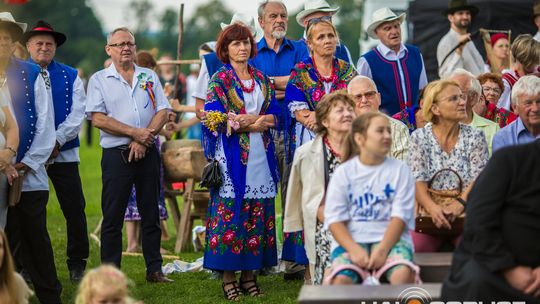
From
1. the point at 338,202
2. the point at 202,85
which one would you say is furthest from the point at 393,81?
the point at 338,202

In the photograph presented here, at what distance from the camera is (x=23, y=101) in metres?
7.83

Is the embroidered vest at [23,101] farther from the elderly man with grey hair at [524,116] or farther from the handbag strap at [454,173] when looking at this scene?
the elderly man with grey hair at [524,116]

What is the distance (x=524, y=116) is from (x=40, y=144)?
338cm

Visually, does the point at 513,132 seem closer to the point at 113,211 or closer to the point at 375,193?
the point at 375,193

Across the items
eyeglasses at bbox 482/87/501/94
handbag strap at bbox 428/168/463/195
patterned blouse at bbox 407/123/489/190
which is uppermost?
eyeglasses at bbox 482/87/501/94

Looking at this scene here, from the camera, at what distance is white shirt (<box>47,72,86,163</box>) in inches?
358

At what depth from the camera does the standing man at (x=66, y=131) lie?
30.0ft

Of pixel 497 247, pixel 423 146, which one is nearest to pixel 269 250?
pixel 423 146

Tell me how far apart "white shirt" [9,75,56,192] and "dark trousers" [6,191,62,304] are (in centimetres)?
7

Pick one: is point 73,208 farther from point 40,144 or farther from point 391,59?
point 391,59

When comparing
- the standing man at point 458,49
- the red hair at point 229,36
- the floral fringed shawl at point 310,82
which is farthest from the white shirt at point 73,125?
the standing man at point 458,49

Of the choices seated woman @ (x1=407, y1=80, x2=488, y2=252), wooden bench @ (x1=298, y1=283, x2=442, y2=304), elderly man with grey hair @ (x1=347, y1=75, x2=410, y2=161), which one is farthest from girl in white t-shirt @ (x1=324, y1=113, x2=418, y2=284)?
elderly man with grey hair @ (x1=347, y1=75, x2=410, y2=161)

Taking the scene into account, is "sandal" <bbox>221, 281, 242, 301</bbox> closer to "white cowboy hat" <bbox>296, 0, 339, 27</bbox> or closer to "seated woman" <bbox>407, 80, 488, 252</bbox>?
"seated woman" <bbox>407, 80, 488, 252</bbox>

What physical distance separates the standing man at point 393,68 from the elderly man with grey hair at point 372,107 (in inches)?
60.4
